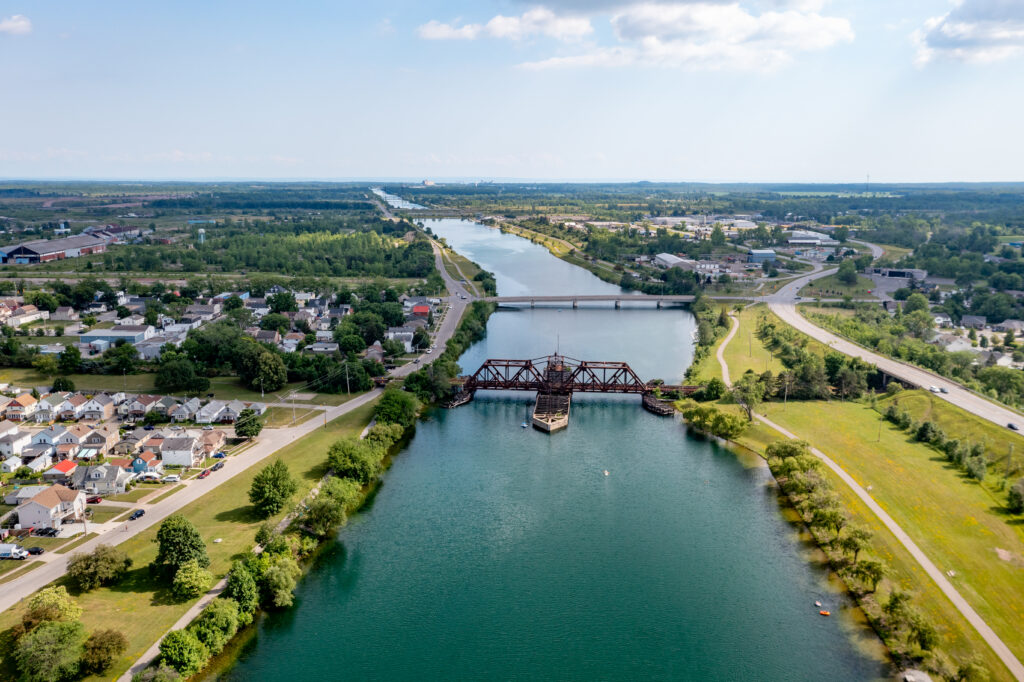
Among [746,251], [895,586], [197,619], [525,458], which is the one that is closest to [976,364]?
[895,586]

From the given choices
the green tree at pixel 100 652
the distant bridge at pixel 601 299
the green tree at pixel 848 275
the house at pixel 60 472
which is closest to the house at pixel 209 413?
the house at pixel 60 472

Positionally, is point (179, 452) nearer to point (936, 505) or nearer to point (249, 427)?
point (249, 427)

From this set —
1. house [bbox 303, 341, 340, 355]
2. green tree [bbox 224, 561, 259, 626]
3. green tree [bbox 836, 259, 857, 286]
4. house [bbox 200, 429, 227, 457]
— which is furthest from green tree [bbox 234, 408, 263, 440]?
green tree [bbox 836, 259, 857, 286]

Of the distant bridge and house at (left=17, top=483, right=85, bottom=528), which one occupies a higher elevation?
the distant bridge

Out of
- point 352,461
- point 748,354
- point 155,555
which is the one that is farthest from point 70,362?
point 748,354

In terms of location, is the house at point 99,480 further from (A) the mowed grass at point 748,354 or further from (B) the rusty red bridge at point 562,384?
(A) the mowed grass at point 748,354

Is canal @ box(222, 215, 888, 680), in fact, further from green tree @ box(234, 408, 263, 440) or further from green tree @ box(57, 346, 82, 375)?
green tree @ box(57, 346, 82, 375)

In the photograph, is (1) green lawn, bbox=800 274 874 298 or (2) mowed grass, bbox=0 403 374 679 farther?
(1) green lawn, bbox=800 274 874 298
